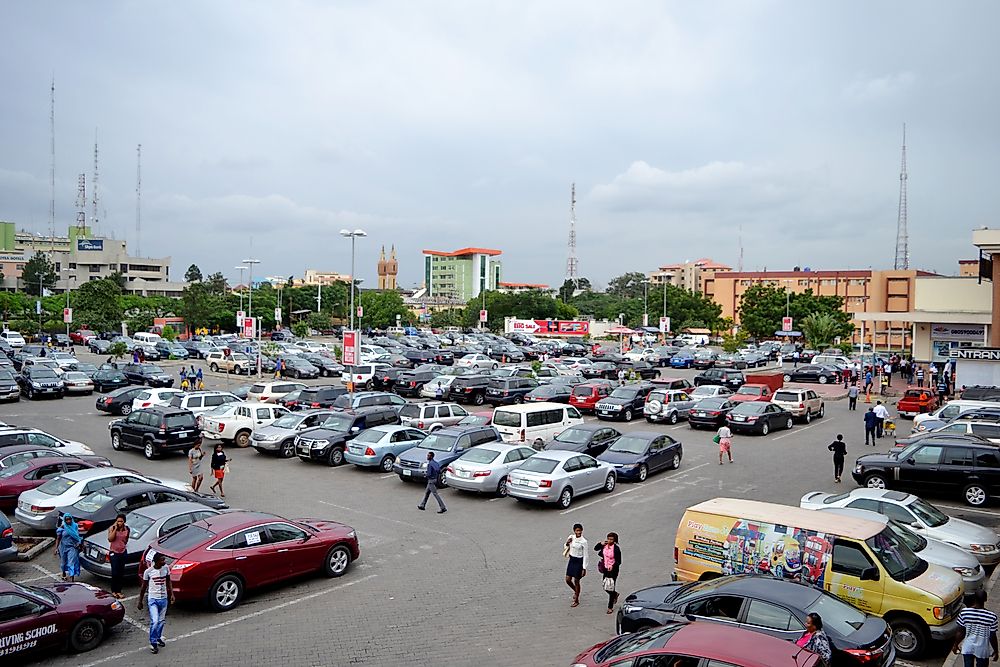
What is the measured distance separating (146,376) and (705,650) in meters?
37.7

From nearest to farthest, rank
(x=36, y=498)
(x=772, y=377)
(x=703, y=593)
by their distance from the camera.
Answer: (x=703, y=593)
(x=36, y=498)
(x=772, y=377)

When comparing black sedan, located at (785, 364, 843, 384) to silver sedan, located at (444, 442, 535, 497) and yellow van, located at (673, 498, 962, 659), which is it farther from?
yellow van, located at (673, 498, 962, 659)

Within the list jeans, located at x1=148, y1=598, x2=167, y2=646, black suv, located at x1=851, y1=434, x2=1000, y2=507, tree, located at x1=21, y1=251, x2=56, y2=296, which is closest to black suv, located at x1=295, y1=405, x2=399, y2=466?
jeans, located at x1=148, y1=598, x2=167, y2=646

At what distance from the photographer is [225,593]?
11312 mm

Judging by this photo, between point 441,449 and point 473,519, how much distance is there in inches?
168

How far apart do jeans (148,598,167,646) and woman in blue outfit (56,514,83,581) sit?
3.14m

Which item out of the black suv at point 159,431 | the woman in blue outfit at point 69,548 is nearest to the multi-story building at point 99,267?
the black suv at point 159,431

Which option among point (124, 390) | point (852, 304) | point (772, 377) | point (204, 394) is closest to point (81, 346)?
point (124, 390)

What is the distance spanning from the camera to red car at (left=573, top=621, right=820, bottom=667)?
21.6ft

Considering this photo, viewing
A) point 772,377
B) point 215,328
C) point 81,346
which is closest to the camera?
point 772,377

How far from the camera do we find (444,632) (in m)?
10.4

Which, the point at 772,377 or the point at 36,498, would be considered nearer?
the point at 36,498

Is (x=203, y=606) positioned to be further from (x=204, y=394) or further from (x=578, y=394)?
(x=578, y=394)

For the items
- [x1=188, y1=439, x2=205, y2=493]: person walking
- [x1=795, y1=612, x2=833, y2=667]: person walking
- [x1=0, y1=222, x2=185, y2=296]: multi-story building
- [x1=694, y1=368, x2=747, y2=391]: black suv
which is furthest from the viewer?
[x1=0, y1=222, x2=185, y2=296]: multi-story building
